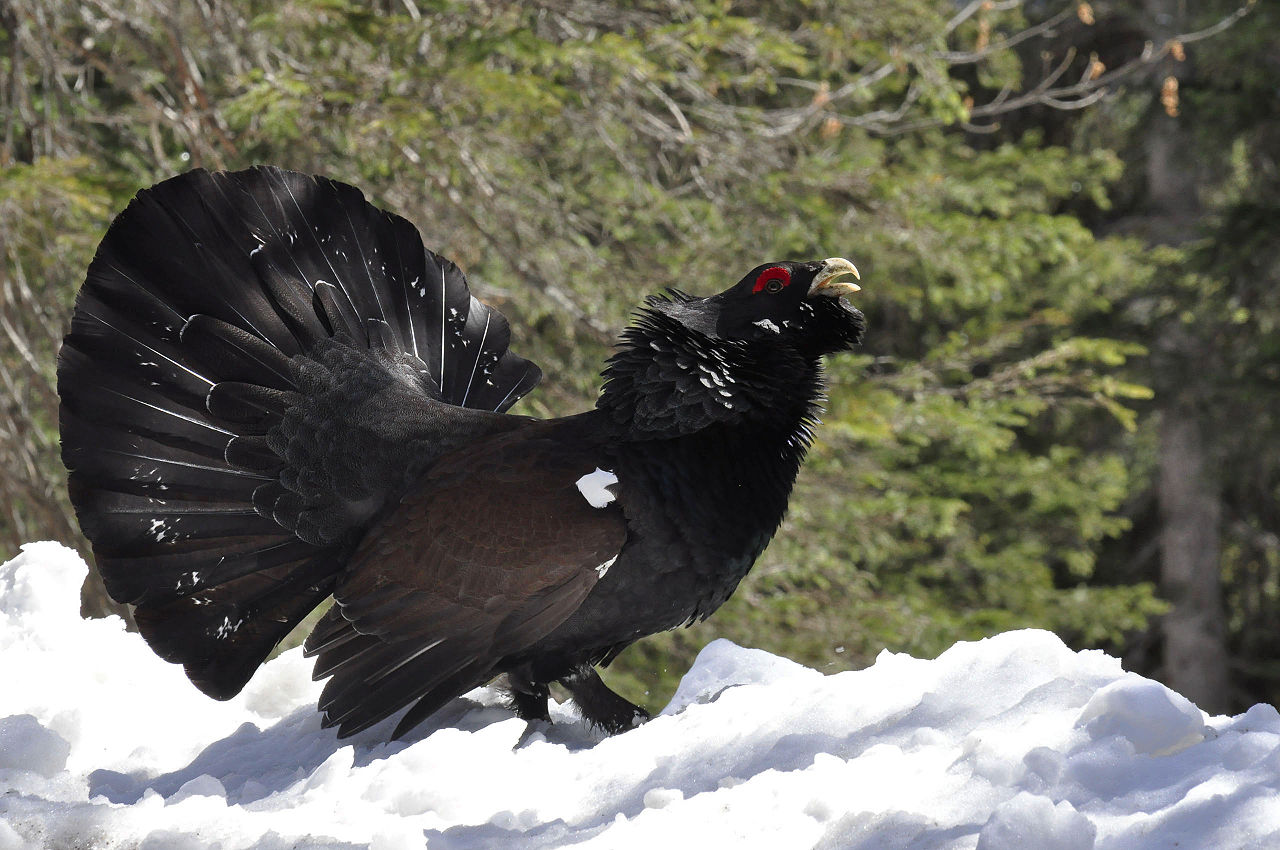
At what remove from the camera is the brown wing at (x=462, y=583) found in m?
3.35

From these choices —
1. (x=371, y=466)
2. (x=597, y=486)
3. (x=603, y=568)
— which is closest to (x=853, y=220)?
(x=371, y=466)

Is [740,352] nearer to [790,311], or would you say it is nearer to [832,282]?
[790,311]

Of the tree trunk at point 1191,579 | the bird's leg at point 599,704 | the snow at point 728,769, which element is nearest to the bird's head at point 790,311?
the snow at point 728,769

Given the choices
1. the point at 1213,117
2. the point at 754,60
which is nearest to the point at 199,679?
the point at 754,60

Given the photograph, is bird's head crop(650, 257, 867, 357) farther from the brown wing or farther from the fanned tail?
the fanned tail

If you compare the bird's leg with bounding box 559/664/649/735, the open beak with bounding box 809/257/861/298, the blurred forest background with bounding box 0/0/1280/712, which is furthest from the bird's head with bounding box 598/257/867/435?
the blurred forest background with bounding box 0/0/1280/712

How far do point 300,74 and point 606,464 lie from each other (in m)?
3.93

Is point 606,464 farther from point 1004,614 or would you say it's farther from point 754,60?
point 1004,614

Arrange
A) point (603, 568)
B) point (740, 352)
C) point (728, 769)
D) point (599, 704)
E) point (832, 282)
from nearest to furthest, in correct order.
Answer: point (728, 769), point (603, 568), point (599, 704), point (740, 352), point (832, 282)

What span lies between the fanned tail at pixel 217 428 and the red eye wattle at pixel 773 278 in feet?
3.93

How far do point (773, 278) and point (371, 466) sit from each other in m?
1.42

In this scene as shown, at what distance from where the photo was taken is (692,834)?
2.36 meters

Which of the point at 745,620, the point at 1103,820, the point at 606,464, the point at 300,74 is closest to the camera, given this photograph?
the point at 1103,820

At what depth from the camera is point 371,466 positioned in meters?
3.87
